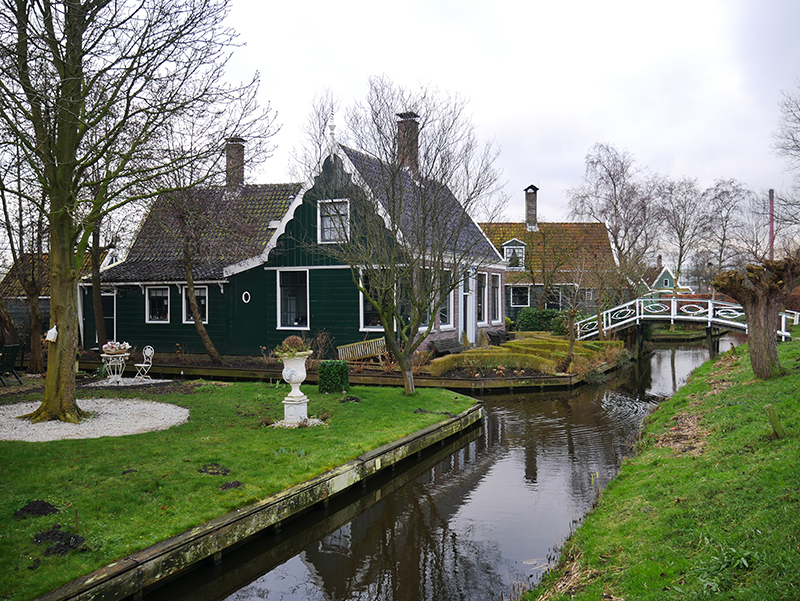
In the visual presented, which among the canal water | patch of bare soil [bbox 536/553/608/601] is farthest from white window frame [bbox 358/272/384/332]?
patch of bare soil [bbox 536/553/608/601]

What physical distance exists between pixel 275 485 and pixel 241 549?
77cm

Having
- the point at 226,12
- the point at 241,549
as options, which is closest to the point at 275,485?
the point at 241,549

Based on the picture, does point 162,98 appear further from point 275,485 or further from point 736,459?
point 736,459

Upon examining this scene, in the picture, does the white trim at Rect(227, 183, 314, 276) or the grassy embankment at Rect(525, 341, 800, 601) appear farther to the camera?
the white trim at Rect(227, 183, 314, 276)

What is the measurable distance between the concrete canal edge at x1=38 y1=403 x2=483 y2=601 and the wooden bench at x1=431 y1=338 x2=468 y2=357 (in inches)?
349

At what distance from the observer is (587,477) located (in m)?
8.49

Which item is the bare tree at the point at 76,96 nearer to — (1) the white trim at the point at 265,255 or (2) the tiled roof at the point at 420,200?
(2) the tiled roof at the point at 420,200

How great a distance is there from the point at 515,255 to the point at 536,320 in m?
6.01

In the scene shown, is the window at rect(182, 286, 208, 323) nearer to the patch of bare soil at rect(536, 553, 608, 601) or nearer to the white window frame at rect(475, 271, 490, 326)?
the white window frame at rect(475, 271, 490, 326)

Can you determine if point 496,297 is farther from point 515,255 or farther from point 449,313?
point 515,255

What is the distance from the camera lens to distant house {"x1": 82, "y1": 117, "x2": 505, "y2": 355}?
17.2 meters

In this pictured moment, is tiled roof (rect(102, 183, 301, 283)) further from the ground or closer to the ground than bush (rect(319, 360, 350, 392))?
further from the ground

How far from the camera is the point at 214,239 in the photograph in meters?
17.2

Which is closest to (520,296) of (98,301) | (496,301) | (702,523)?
(496,301)
